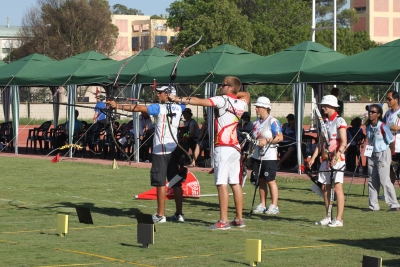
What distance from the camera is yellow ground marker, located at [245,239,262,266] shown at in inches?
344

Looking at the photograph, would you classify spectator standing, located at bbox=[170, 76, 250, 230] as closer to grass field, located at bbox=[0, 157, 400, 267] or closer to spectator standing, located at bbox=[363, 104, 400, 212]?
grass field, located at bbox=[0, 157, 400, 267]

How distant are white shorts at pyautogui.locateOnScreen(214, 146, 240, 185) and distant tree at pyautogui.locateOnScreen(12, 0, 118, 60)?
62.7 m

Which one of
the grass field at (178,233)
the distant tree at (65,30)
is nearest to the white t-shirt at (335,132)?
the grass field at (178,233)

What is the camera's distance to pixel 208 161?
78.8 feet

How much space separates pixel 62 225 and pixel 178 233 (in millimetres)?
1483

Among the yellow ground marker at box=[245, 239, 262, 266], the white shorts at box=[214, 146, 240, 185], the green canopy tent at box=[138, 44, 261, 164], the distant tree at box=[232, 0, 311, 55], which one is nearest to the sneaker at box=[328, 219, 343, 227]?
the white shorts at box=[214, 146, 240, 185]

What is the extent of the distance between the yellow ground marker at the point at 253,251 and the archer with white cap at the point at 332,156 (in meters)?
3.55

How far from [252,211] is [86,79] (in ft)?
45.5

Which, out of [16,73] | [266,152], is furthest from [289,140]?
[16,73]

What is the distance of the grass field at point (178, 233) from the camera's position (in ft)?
31.0

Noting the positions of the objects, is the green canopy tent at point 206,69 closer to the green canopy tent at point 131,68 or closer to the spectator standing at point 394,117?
the green canopy tent at point 131,68

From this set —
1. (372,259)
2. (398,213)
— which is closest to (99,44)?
(398,213)

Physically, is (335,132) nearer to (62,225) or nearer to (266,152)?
(266,152)

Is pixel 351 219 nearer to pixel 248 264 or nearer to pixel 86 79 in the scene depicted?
pixel 248 264
